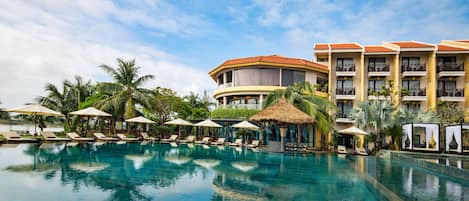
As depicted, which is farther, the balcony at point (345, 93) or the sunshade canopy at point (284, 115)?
the balcony at point (345, 93)

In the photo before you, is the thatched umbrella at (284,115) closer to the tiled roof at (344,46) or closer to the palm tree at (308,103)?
the palm tree at (308,103)

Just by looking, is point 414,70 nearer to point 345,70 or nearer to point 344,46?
point 345,70

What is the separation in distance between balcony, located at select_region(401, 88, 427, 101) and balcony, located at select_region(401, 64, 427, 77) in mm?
1519

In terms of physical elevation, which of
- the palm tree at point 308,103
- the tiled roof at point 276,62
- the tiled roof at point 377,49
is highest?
the tiled roof at point 377,49

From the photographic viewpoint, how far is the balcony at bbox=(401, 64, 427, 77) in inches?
1189

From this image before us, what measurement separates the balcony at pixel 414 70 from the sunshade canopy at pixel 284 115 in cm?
1389

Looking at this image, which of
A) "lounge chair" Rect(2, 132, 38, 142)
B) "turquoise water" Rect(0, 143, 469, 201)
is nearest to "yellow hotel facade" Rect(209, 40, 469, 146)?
"turquoise water" Rect(0, 143, 469, 201)

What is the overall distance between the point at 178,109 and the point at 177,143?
24.0 ft

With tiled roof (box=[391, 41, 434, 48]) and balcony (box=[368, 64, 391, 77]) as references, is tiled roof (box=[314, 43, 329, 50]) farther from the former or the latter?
tiled roof (box=[391, 41, 434, 48])

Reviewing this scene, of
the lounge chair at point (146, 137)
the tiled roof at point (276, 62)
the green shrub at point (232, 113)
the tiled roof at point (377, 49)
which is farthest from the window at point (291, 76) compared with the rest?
the lounge chair at point (146, 137)

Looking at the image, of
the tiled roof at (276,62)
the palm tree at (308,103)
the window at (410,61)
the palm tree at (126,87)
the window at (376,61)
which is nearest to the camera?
the palm tree at (308,103)

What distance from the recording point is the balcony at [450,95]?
2973cm

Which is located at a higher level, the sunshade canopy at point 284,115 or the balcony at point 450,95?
the balcony at point 450,95

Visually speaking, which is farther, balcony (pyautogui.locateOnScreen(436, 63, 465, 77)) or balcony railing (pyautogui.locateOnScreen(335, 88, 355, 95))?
balcony railing (pyautogui.locateOnScreen(335, 88, 355, 95))
